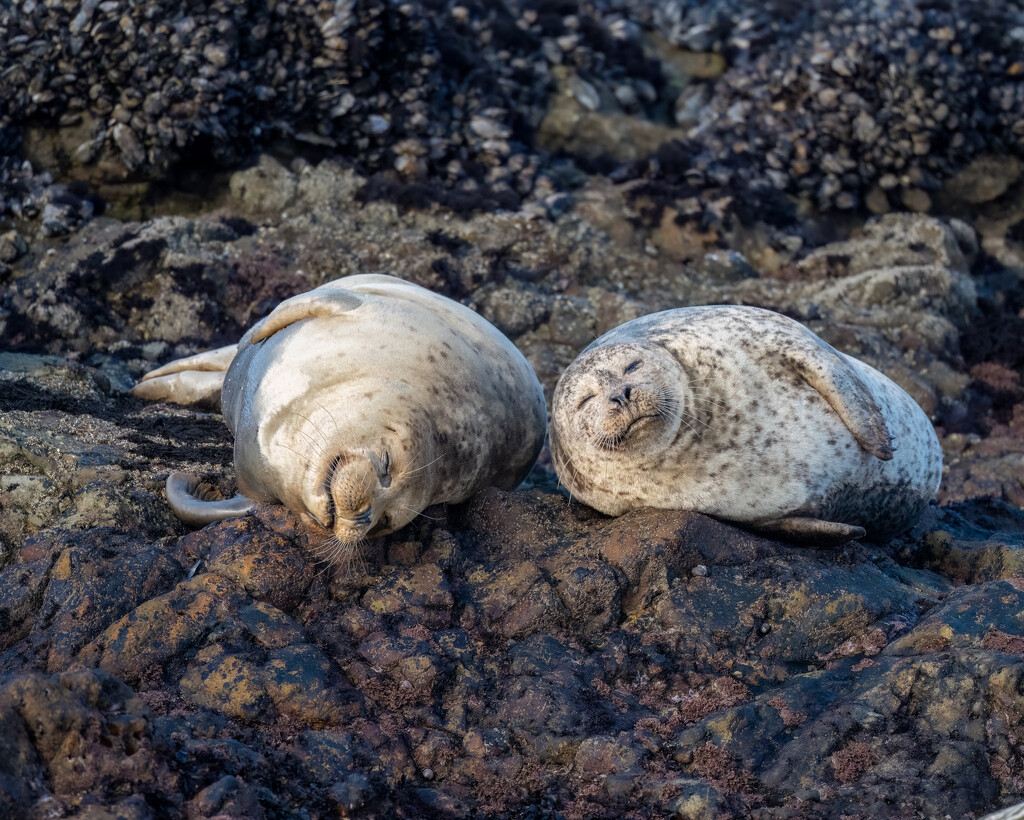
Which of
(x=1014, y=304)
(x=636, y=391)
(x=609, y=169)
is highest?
(x=636, y=391)

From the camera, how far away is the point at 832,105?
41.8 feet

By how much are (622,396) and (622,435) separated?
0.22m

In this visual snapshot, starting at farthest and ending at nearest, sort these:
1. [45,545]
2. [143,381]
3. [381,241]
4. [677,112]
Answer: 1. [677,112]
2. [381,241]
3. [143,381]
4. [45,545]

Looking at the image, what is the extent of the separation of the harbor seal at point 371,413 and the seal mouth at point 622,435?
2.30ft

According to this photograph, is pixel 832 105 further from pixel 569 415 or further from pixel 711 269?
pixel 569 415

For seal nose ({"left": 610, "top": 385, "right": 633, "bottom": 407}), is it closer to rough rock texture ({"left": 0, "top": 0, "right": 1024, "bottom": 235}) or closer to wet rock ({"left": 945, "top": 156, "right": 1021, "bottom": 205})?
rough rock texture ({"left": 0, "top": 0, "right": 1024, "bottom": 235})

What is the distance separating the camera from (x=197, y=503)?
556cm

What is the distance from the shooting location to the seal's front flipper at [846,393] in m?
5.43

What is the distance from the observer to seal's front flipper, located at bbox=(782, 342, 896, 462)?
5430 mm

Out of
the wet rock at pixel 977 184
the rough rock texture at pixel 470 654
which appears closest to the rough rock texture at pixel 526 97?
the wet rock at pixel 977 184

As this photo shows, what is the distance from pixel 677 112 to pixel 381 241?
533 centimetres

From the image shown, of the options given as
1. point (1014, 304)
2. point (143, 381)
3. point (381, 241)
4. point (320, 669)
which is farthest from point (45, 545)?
point (1014, 304)

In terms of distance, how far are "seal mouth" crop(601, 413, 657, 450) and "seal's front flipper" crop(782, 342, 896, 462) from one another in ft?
3.17

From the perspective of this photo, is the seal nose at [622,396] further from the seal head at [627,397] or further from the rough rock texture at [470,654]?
the rough rock texture at [470,654]
